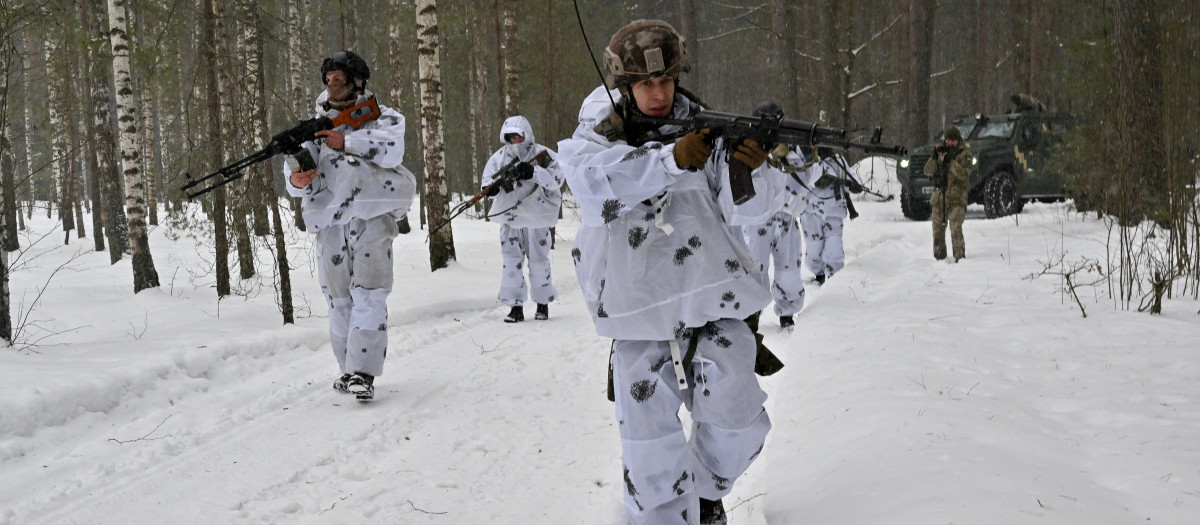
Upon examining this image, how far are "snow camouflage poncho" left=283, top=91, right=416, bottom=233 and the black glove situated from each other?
274cm

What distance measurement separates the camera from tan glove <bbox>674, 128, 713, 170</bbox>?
8.23 ft

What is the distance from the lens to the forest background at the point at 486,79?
7596 mm

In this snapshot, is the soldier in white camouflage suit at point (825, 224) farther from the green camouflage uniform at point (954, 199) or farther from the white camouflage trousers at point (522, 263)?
the white camouflage trousers at point (522, 263)

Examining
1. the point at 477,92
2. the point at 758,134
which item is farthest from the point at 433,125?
the point at 477,92

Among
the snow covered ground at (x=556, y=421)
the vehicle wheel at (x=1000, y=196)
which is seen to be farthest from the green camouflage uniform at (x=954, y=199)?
the vehicle wheel at (x=1000, y=196)

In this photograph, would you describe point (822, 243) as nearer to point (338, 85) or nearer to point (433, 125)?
point (433, 125)

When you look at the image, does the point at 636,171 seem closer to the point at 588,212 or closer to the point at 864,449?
the point at 588,212

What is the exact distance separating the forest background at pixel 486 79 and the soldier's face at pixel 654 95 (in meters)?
0.65

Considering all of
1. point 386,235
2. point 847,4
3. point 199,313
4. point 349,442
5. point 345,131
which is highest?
point 847,4

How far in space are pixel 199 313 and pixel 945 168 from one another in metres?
9.16

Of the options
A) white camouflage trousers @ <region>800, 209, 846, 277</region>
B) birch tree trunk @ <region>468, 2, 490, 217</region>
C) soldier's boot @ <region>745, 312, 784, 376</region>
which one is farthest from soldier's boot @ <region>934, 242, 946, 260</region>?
birch tree trunk @ <region>468, 2, 490, 217</region>

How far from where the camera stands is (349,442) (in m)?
4.45

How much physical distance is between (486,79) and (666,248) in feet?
77.3

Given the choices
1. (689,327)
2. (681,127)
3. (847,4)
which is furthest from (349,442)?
(847,4)
